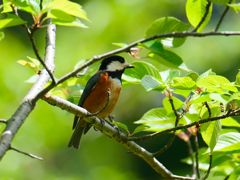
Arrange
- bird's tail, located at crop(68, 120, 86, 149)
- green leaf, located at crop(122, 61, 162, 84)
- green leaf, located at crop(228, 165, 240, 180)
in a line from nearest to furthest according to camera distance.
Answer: green leaf, located at crop(228, 165, 240, 180)
green leaf, located at crop(122, 61, 162, 84)
bird's tail, located at crop(68, 120, 86, 149)

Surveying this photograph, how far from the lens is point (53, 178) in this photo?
7957mm

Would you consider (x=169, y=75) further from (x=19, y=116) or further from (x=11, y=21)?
(x=11, y=21)

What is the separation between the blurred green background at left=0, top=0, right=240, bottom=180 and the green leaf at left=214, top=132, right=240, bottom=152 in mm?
5313

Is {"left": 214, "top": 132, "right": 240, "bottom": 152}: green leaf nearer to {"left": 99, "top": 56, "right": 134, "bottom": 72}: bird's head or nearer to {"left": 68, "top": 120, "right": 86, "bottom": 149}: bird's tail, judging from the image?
{"left": 99, "top": 56, "right": 134, "bottom": 72}: bird's head

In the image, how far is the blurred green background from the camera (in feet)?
23.7

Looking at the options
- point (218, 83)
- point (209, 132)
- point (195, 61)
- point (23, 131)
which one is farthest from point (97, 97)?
point (195, 61)

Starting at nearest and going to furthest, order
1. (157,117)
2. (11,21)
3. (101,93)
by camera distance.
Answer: (11,21) → (157,117) → (101,93)

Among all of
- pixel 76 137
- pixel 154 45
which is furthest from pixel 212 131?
pixel 76 137

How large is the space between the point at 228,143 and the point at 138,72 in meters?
0.99

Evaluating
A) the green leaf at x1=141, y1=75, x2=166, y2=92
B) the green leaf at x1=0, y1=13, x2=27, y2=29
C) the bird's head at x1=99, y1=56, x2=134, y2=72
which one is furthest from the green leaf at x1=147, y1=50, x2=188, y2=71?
the bird's head at x1=99, y1=56, x2=134, y2=72

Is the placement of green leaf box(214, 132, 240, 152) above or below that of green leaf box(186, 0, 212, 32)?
below

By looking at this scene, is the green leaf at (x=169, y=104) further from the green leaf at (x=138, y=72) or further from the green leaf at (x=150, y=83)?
the green leaf at (x=150, y=83)

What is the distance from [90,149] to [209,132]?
6802mm

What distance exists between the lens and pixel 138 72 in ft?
8.34
